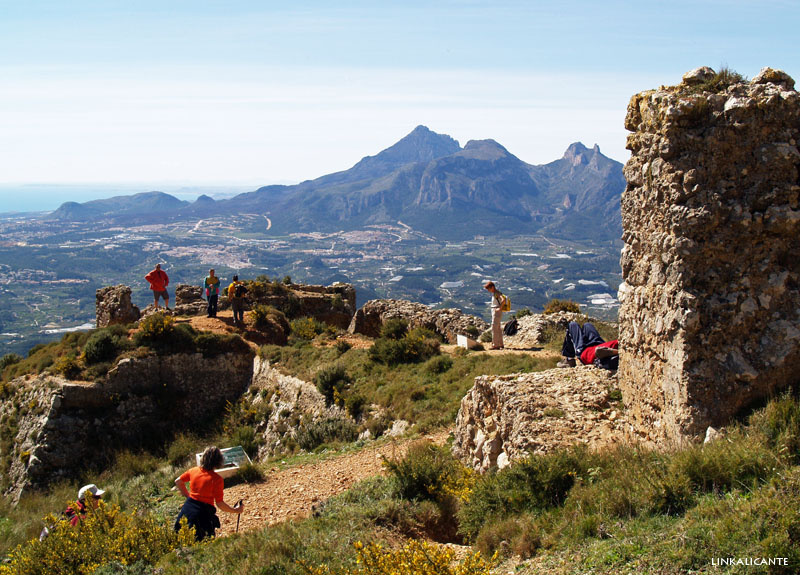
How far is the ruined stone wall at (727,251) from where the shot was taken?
6.18 meters

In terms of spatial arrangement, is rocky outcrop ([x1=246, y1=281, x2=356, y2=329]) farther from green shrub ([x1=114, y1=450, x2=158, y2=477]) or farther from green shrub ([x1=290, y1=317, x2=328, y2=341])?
green shrub ([x1=114, y1=450, x2=158, y2=477])

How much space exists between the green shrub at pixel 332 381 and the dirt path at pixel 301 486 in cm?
356

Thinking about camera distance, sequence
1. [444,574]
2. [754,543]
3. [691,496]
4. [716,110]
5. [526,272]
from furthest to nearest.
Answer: [526,272]
[716,110]
[691,496]
[444,574]
[754,543]

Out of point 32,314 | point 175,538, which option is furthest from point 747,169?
point 32,314

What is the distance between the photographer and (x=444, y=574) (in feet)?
15.2

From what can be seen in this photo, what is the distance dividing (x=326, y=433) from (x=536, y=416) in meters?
7.49

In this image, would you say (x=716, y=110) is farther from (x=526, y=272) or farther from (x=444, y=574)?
(x=526, y=272)

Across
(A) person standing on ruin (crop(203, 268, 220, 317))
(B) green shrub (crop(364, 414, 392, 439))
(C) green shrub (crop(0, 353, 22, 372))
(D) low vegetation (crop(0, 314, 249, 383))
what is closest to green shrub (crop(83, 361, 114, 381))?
(D) low vegetation (crop(0, 314, 249, 383))

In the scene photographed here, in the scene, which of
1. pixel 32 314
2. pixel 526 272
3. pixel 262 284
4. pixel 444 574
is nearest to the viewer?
A: pixel 444 574

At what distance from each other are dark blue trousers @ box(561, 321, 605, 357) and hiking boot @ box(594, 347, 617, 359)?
0.76 m

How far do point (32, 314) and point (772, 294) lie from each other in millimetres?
120345

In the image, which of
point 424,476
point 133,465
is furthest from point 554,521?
point 133,465

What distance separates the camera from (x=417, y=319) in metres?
21.5

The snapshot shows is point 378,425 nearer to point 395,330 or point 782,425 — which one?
point 395,330
